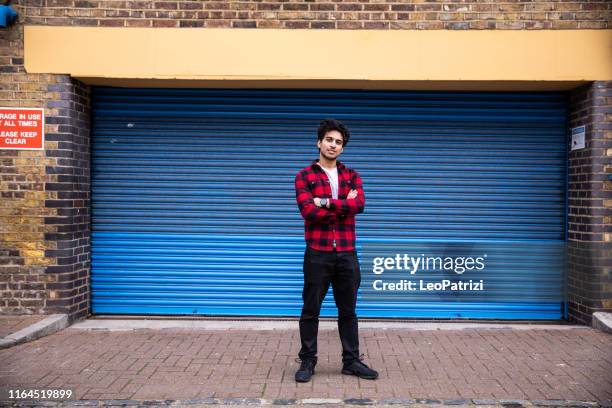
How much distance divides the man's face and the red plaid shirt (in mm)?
158

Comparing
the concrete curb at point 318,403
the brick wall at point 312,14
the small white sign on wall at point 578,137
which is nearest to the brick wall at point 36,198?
the brick wall at point 312,14

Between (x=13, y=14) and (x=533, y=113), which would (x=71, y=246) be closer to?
(x=13, y=14)

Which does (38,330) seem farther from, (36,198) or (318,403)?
(318,403)

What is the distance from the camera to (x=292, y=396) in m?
4.26

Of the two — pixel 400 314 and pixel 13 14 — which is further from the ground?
pixel 13 14

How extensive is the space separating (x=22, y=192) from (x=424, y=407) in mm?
4872

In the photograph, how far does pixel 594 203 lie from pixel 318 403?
4.01m

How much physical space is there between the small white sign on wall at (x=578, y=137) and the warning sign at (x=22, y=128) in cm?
605

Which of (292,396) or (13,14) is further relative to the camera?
(13,14)

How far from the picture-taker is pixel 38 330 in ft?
19.0

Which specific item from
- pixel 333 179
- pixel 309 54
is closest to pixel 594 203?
pixel 333 179

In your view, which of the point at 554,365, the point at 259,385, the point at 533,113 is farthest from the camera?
the point at 533,113

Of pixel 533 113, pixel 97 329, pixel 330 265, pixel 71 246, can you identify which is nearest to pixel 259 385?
pixel 330 265

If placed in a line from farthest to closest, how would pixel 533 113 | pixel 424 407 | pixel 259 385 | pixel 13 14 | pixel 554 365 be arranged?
pixel 533 113 < pixel 13 14 < pixel 554 365 < pixel 259 385 < pixel 424 407
